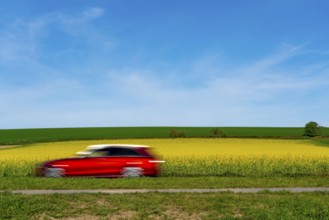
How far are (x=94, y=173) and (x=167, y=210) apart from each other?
901 cm

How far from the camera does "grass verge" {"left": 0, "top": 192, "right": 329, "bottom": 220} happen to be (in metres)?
9.81

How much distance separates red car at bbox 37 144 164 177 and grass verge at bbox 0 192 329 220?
6.63 m

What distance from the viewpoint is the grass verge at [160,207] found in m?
9.81

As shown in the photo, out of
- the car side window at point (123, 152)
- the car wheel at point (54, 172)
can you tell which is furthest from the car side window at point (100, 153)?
the car wheel at point (54, 172)

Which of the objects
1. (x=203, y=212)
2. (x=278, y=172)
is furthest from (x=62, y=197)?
(x=278, y=172)

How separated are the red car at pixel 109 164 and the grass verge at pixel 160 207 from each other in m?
6.63

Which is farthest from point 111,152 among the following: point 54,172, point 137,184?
point 137,184

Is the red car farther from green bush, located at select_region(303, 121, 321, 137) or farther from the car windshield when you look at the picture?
green bush, located at select_region(303, 121, 321, 137)

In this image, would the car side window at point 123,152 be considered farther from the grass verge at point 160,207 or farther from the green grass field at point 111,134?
the green grass field at point 111,134

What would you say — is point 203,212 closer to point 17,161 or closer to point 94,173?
point 94,173

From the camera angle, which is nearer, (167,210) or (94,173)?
(167,210)

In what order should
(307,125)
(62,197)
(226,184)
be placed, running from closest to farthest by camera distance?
(62,197)
(226,184)
(307,125)

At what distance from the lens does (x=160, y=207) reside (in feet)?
34.3

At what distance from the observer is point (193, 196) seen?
12.0m
